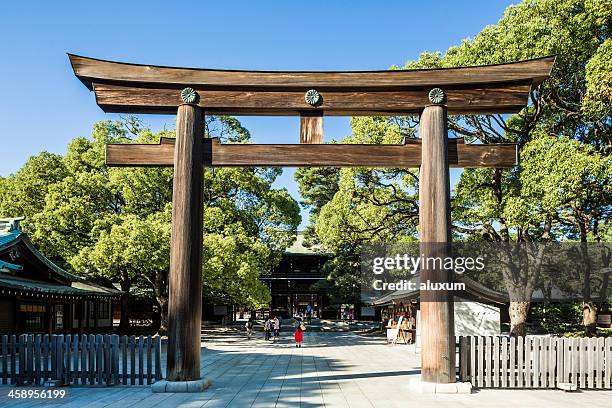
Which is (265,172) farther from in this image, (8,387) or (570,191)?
(8,387)

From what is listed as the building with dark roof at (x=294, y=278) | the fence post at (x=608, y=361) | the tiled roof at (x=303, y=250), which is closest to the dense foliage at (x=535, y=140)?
the fence post at (x=608, y=361)

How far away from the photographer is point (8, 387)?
11680mm

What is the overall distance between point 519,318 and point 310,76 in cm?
1567

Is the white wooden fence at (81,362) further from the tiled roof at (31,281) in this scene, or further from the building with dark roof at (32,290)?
the tiled roof at (31,281)

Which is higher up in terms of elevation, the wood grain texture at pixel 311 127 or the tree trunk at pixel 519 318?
the wood grain texture at pixel 311 127

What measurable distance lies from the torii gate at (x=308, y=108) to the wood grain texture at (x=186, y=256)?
3cm

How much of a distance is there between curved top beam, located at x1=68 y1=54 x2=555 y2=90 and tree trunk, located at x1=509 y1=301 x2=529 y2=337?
13229 mm

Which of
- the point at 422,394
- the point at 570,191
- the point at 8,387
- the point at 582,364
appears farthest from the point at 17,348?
the point at 570,191

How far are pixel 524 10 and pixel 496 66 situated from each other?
9.59m

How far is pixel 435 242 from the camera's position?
11414 mm

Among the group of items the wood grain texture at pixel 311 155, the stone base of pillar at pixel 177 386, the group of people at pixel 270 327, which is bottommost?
the group of people at pixel 270 327

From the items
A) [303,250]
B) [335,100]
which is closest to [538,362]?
[335,100]

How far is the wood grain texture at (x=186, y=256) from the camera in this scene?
1116 centimetres

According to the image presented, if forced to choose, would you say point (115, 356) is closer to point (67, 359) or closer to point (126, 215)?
point (67, 359)
